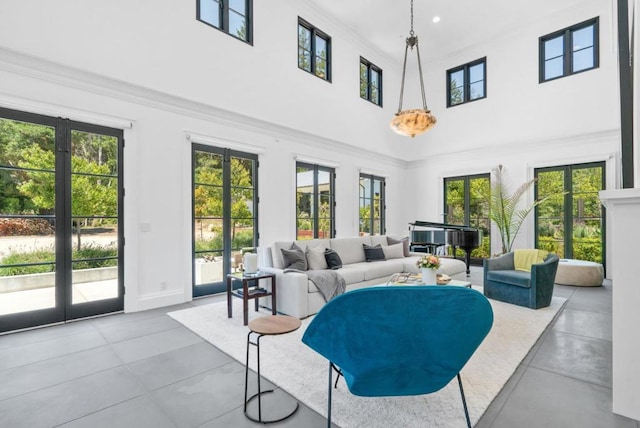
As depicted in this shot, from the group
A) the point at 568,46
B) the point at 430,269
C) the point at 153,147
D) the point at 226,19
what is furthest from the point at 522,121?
the point at 153,147

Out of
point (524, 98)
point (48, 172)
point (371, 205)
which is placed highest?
point (524, 98)

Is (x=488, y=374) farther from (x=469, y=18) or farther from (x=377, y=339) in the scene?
(x=469, y=18)

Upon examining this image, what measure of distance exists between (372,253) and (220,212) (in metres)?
2.82

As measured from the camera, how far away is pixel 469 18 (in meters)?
7.09

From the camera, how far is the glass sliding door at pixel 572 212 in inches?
264

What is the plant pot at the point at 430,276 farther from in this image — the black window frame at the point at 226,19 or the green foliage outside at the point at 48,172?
the black window frame at the point at 226,19

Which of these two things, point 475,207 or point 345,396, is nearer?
point 345,396

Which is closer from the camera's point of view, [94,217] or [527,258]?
[94,217]

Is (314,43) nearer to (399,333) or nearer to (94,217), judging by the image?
(94,217)

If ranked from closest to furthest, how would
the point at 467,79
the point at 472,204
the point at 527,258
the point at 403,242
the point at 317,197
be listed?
the point at 527,258 → the point at 403,242 → the point at 317,197 → the point at 472,204 → the point at 467,79

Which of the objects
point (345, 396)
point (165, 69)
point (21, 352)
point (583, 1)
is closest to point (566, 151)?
point (583, 1)

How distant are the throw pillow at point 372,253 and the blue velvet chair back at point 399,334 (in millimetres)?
4295

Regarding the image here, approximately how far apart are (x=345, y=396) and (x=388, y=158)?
7451 mm

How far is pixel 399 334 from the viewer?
152 centimetres
